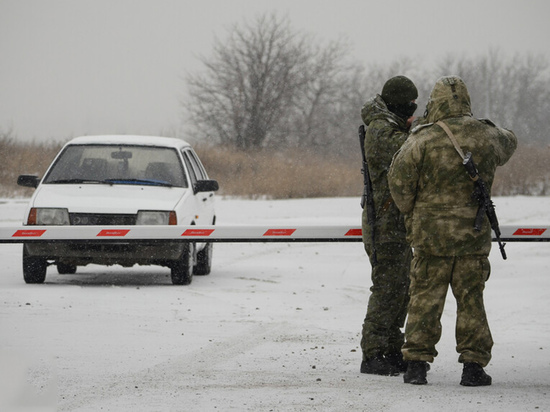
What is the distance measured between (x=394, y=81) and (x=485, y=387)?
2.02 meters

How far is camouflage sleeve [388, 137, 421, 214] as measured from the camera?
244 inches

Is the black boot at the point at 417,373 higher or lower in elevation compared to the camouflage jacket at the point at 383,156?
lower

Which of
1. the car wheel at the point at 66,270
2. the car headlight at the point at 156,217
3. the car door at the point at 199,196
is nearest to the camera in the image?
the car headlight at the point at 156,217

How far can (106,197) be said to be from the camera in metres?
12.0

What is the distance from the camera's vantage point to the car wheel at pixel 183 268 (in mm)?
11977

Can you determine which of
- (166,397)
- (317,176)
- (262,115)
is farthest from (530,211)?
(262,115)

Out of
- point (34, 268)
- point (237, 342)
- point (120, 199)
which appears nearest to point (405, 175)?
point (237, 342)

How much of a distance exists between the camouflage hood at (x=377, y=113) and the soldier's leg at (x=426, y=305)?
0.94 metres

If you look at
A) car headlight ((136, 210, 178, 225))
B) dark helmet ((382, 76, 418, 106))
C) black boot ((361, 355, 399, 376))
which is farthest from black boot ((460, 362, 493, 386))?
car headlight ((136, 210, 178, 225))

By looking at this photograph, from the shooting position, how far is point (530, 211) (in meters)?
27.9

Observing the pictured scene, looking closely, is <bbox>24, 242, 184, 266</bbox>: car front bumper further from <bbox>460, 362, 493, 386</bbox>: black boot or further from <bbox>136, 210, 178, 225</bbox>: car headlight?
<bbox>460, 362, 493, 386</bbox>: black boot

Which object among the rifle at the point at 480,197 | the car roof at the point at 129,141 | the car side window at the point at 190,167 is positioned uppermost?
the rifle at the point at 480,197

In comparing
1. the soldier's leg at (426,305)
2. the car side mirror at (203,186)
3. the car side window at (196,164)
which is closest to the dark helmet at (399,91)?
the soldier's leg at (426,305)

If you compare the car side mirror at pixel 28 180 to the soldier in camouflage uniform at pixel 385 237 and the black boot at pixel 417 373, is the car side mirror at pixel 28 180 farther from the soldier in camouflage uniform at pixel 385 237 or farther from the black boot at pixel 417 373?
the black boot at pixel 417 373
